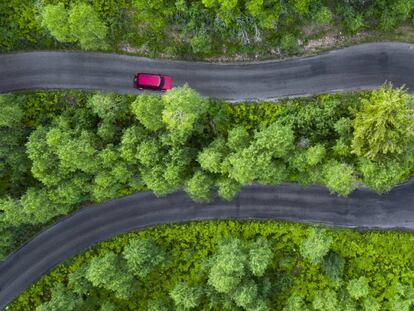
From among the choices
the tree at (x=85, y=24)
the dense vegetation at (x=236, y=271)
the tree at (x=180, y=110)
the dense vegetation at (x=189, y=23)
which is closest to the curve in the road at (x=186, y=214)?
the dense vegetation at (x=236, y=271)

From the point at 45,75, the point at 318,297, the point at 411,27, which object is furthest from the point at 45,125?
the point at 411,27

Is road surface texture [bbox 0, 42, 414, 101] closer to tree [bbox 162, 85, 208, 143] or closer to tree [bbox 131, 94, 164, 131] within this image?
tree [bbox 131, 94, 164, 131]

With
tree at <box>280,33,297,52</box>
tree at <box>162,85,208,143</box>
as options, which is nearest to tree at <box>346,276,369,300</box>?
tree at <box>162,85,208,143</box>

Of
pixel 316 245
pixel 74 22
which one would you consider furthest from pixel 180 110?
pixel 316 245

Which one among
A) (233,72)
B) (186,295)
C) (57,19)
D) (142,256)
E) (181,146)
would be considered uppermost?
(57,19)

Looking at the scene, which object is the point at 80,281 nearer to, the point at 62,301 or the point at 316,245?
the point at 62,301

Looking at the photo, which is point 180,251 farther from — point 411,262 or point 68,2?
point 68,2
